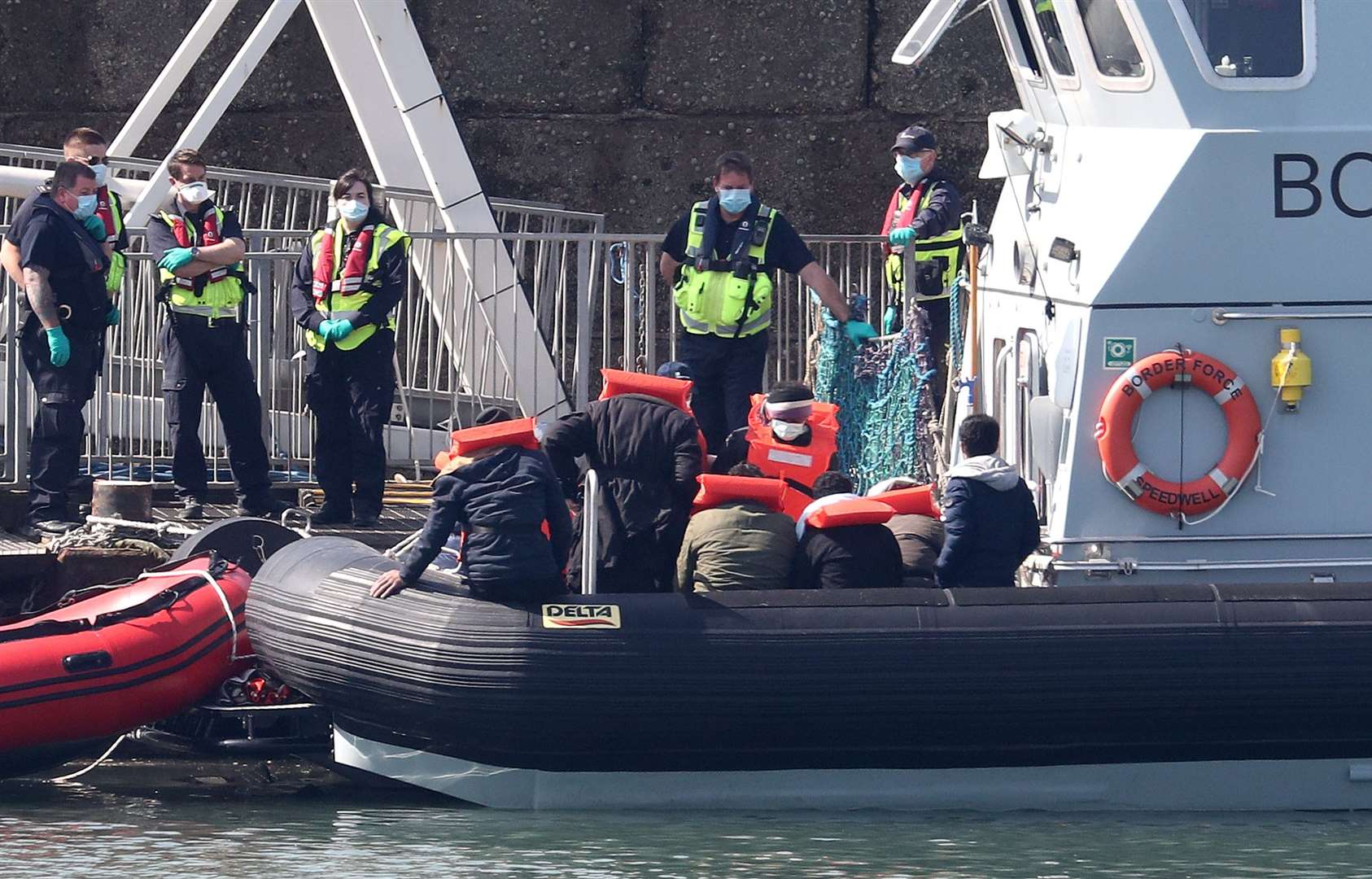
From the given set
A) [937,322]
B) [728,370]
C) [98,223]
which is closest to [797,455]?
[728,370]

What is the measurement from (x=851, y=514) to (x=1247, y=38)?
196 cm

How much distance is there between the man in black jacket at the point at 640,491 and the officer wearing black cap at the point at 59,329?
7.36ft

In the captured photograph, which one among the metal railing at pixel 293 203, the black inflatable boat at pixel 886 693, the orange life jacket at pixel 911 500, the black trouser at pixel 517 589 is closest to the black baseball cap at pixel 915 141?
the orange life jacket at pixel 911 500

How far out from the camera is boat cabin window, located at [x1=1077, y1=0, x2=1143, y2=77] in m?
6.98

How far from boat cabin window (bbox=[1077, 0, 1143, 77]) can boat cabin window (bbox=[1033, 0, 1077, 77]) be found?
A: 14 cm

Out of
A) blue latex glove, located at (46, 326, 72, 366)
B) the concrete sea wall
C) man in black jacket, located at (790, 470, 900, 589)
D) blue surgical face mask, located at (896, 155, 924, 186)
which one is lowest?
man in black jacket, located at (790, 470, 900, 589)

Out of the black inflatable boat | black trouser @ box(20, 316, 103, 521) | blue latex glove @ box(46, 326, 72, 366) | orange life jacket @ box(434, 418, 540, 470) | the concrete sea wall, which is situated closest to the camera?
the black inflatable boat

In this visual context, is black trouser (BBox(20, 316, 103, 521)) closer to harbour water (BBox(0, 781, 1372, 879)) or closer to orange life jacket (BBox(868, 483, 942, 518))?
harbour water (BBox(0, 781, 1372, 879))

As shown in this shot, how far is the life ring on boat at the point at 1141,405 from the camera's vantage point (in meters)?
6.87

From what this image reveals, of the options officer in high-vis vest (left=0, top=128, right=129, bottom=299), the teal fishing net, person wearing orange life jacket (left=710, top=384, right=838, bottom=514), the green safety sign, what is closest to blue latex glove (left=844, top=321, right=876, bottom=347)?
the teal fishing net

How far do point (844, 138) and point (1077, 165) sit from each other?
16.5 feet

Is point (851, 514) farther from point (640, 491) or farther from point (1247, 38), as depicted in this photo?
point (1247, 38)

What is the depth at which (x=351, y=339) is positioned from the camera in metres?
8.59

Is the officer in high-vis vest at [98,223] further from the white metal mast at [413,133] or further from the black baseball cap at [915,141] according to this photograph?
the black baseball cap at [915,141]
